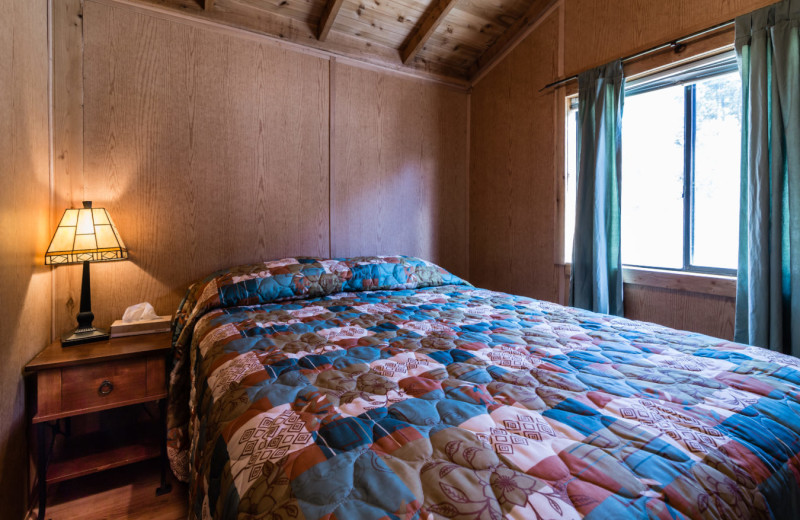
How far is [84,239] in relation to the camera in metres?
1.73

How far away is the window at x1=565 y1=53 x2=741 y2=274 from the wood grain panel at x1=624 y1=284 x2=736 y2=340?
0.17 metres

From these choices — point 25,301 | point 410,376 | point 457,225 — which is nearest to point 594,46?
point 457,225

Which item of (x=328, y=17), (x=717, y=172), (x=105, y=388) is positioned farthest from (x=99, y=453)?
(x=717, y=172)

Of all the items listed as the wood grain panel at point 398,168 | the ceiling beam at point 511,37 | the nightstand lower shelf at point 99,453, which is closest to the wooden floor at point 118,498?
the nightstand lower shelf at point 99,453

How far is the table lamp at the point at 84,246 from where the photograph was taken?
170 centimetres

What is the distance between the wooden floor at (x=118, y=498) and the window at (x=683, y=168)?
279 centimetres

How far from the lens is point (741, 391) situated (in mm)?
955

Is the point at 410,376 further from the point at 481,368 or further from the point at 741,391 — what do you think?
the point at 741,391

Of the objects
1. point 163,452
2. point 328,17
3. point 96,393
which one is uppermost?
point 328,17

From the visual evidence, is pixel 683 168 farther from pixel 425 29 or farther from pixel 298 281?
pixel 298 281

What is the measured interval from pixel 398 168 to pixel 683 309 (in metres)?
2.12

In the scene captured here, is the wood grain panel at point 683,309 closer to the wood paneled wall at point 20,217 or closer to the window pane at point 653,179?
the window pane at point 653,179

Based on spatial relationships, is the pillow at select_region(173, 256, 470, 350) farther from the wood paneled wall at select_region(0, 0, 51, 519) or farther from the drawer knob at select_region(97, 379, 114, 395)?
the wood paneled wall at select_region(0, 0, 51, 519)

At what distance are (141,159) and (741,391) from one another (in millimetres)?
2750
